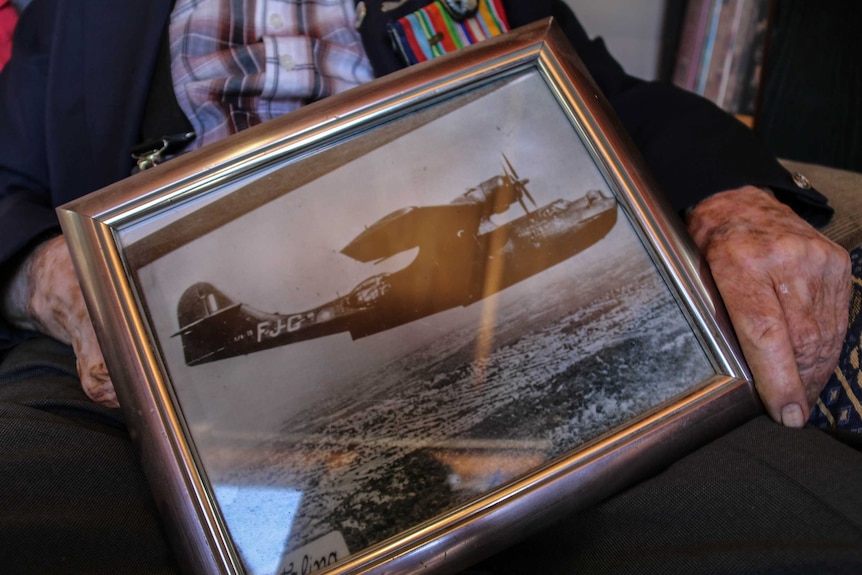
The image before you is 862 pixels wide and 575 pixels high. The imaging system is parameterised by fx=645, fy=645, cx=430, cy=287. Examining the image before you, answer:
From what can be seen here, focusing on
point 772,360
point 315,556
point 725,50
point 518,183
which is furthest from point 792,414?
point 725,50

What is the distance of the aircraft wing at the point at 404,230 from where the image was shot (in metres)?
0.56

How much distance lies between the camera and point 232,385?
52 cm

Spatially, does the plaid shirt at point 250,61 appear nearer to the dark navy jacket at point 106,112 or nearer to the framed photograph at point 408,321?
the dark navy jacket at point 106,112

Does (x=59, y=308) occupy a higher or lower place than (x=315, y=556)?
higher

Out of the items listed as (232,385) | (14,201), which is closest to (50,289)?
(14,201)

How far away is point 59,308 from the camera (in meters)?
0.67

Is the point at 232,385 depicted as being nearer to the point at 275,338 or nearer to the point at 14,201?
the point at 275,338

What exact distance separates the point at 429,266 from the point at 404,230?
0.04 metres

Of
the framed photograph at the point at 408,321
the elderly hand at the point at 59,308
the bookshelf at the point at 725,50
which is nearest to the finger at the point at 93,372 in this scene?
the elderly hand at the point at 59,308

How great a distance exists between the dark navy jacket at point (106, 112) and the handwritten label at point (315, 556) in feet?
1.62

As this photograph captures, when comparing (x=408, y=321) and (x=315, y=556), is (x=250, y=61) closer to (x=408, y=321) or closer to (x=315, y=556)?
(x=408, y=321)

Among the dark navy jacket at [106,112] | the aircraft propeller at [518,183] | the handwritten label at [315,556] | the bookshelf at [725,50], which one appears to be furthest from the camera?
the bookshelf at [725,50]

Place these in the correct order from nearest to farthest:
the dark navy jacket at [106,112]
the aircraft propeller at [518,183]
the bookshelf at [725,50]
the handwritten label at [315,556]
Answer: the handwritten label at [315,556] → the aircraft propeller at [518,183] → the dark navy jacket at [106,112] → the bookshelf at [725,50]

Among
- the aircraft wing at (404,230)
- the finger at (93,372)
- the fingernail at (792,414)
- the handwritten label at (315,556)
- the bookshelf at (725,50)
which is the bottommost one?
the fingernail at (792,414)
